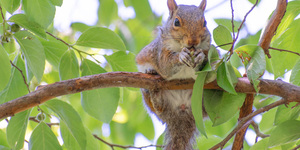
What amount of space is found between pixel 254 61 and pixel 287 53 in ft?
1.74

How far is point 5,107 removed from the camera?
4.40 feet

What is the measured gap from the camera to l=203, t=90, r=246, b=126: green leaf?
1389 millimetres

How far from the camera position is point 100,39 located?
164 cm

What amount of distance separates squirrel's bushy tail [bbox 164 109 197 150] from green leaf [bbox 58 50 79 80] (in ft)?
2.84

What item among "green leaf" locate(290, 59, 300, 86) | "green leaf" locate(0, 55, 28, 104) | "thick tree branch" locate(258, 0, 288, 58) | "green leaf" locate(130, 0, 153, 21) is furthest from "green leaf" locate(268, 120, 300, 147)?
"green leaf" locate(130, 0, 153, 21)

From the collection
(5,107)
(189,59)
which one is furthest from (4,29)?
(189,59)

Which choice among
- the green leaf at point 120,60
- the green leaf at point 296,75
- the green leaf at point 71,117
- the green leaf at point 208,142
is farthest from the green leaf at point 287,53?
the green leaf at point 71,117

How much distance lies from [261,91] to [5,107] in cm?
125

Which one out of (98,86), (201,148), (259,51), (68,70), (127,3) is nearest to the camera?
(259,51)

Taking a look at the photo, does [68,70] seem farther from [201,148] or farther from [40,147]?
[201,148]

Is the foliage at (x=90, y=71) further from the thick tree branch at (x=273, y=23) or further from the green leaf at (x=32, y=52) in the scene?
the thick tree branch at (x=273, y=23)

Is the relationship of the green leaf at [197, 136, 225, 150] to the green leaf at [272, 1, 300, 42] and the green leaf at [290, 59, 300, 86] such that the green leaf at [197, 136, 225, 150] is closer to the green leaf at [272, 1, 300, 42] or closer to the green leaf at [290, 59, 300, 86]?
the green leaf at [290, 59, 300, 86]

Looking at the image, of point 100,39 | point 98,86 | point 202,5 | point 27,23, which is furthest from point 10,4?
point 202,5

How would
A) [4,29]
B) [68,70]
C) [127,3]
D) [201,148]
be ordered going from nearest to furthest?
[4,29]
[68,70]
[201,148]
[127,3]
